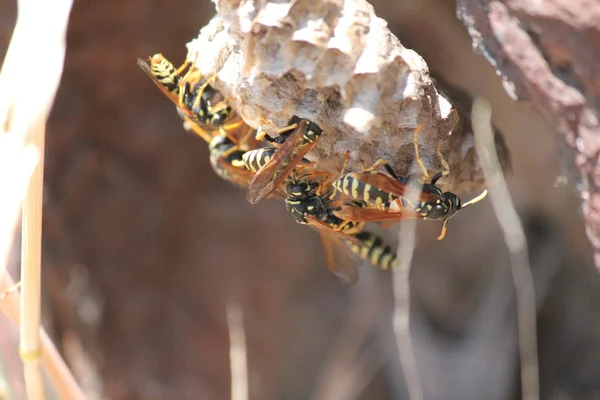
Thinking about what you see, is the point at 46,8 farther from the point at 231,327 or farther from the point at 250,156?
the point at 231,327

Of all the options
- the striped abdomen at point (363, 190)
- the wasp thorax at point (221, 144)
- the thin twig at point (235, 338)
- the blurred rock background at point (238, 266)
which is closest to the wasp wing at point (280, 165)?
the striped abdomen at point (363, 190)

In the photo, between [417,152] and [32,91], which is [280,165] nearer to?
[417,152]

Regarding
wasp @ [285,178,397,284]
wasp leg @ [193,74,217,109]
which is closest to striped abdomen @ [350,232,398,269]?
wasp @ [285,178,397,284]

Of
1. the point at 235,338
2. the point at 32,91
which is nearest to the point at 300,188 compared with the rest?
the point at 32,91

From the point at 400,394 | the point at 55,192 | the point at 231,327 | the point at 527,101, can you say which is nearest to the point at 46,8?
the point at 527,101

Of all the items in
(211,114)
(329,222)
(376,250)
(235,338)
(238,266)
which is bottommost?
(235,338)

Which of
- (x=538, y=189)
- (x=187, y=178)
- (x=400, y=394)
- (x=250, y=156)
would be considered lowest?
(x=400, y=394)

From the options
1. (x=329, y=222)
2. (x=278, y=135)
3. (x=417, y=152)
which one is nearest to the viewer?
(x=417, y=152)
